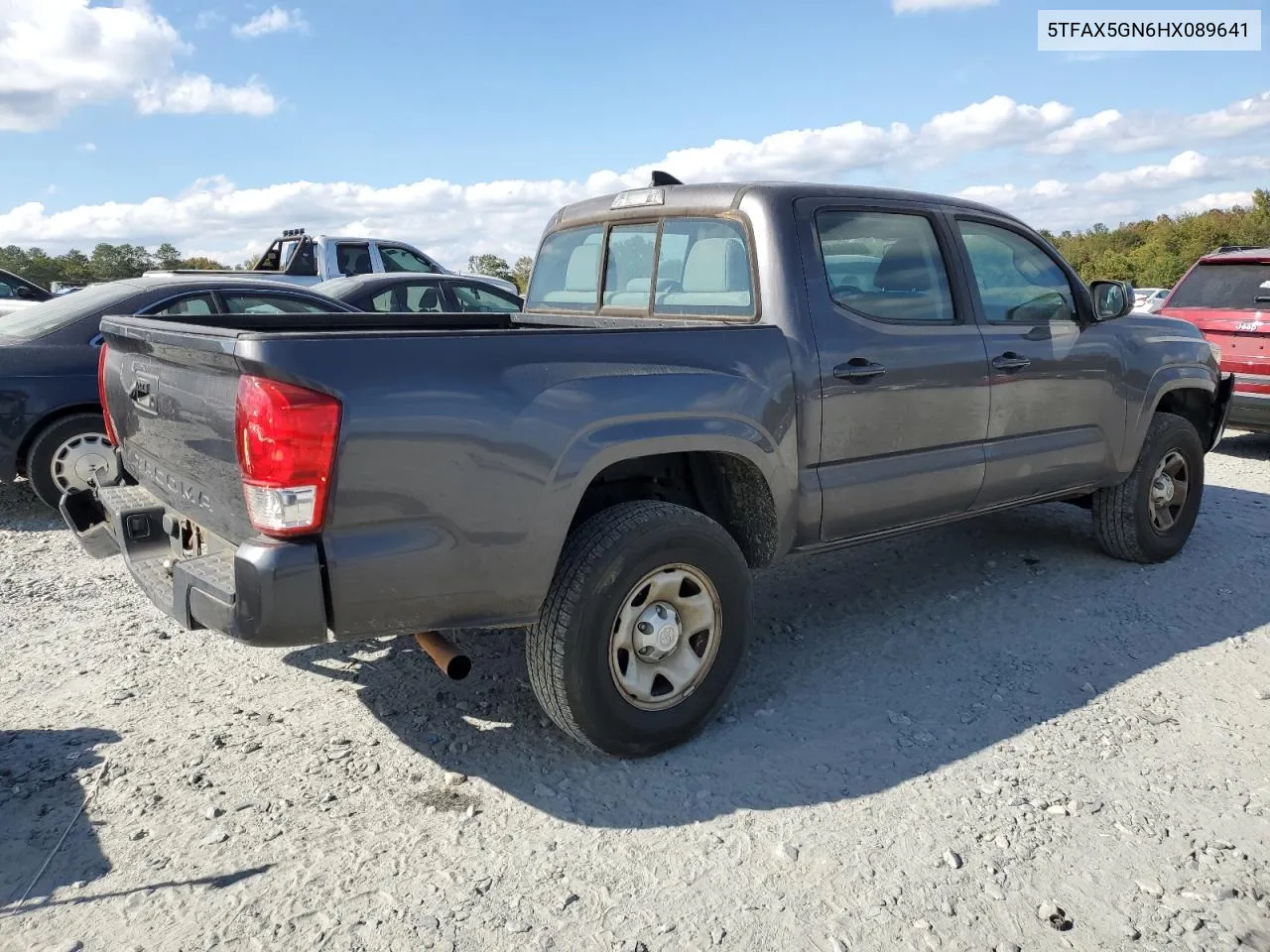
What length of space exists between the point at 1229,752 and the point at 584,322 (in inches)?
120

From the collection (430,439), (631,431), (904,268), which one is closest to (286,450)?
(430,439)

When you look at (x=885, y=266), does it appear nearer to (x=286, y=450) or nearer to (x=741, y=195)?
(x=741, y=195)

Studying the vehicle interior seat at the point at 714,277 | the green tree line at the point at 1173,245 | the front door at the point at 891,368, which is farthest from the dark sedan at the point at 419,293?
the green tree line at the point at 1173,245

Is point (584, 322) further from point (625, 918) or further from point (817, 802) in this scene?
point (625, 918)

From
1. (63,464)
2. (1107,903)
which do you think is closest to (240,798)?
(1107,903)

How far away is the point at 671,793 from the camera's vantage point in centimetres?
302

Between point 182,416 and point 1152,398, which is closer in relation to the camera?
point 182,416

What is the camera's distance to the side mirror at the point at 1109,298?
4727 millimetres

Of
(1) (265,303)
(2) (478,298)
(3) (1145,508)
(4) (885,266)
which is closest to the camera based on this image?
(4) (885,266)

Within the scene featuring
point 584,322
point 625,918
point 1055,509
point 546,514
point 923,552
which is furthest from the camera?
point 1055,509

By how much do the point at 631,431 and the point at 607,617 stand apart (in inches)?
23.4

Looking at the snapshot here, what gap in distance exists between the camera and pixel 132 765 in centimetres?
309

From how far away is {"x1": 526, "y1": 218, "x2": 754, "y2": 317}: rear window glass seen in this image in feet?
12.3

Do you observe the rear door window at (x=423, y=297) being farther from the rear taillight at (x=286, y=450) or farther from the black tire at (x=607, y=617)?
the rear taillight at (x=286, y=450)
